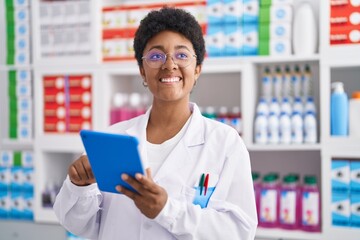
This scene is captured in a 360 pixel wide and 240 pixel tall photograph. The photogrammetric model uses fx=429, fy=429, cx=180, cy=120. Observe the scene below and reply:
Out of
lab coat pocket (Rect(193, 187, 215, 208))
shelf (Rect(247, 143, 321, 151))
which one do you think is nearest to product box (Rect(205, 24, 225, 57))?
shelf (Rect(247, 143, 321, 151))

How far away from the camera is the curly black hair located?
131cm

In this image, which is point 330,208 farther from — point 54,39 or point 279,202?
point 54,39

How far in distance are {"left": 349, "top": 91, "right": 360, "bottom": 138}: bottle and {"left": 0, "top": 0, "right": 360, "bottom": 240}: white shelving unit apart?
5 cm

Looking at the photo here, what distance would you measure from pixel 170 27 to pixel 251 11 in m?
1.24

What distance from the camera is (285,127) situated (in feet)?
7.80

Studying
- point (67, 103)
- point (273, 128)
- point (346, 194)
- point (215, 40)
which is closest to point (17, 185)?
point (67, 103)

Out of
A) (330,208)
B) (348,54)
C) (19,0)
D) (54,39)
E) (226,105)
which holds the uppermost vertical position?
(19,0)

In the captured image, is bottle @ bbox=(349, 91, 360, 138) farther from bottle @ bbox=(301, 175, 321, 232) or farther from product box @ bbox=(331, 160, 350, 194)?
bottle @ bbox=(301, 175, 321, 232)

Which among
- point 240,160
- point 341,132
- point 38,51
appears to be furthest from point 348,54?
point 38,51

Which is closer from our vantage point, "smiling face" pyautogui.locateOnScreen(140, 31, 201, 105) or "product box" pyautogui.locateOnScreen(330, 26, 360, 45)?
"smiling face" pyautogui.locateOnScreen(140, 31, 201, 105)

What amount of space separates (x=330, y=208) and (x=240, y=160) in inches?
49.7

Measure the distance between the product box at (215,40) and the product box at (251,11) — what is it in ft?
0.53

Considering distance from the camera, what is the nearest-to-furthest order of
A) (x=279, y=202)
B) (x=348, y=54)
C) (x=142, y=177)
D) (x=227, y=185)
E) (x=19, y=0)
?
(x=142, y=177), (x=227, y=185), (x=348, y=54), (x=279, y=202), (x=19, y=0)

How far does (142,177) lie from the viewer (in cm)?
101
